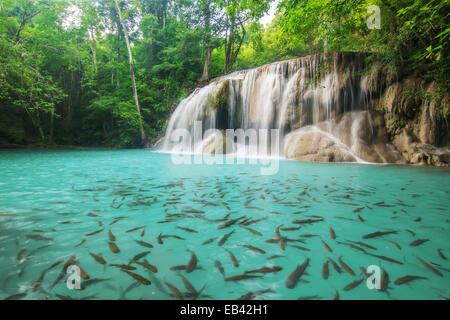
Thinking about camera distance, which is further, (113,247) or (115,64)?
(115,64)

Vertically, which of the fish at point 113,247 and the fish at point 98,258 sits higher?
the fish at point 113,247

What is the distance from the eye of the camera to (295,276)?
1337 millimetres

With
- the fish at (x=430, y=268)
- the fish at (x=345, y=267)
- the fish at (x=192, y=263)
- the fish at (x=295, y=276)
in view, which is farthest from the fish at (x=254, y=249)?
the fish at (x=430, y=268)

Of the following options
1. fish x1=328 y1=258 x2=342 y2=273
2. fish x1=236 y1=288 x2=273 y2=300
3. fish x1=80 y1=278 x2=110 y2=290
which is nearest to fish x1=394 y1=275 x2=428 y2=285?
Result: fish x1=328 y1=258 x2=342 y2=273

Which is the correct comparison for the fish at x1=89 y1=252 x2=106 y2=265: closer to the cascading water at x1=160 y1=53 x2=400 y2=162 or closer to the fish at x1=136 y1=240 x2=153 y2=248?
the fish at x1=136 y1=240 x2=153 y2=248

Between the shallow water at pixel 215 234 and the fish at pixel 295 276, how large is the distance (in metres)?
0.03

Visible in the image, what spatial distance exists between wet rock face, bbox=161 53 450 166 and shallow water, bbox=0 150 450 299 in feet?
19.9

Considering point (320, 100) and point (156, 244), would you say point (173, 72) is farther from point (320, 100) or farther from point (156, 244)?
point (156, 244)

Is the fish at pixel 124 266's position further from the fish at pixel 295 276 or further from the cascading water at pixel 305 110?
the cascading water at pixel 305 110

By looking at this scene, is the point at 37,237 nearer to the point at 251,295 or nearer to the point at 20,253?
the point at 20,253

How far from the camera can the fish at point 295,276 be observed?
4.15ft

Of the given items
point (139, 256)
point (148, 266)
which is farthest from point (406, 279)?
point (139, 256)

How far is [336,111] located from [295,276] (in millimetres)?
11446
